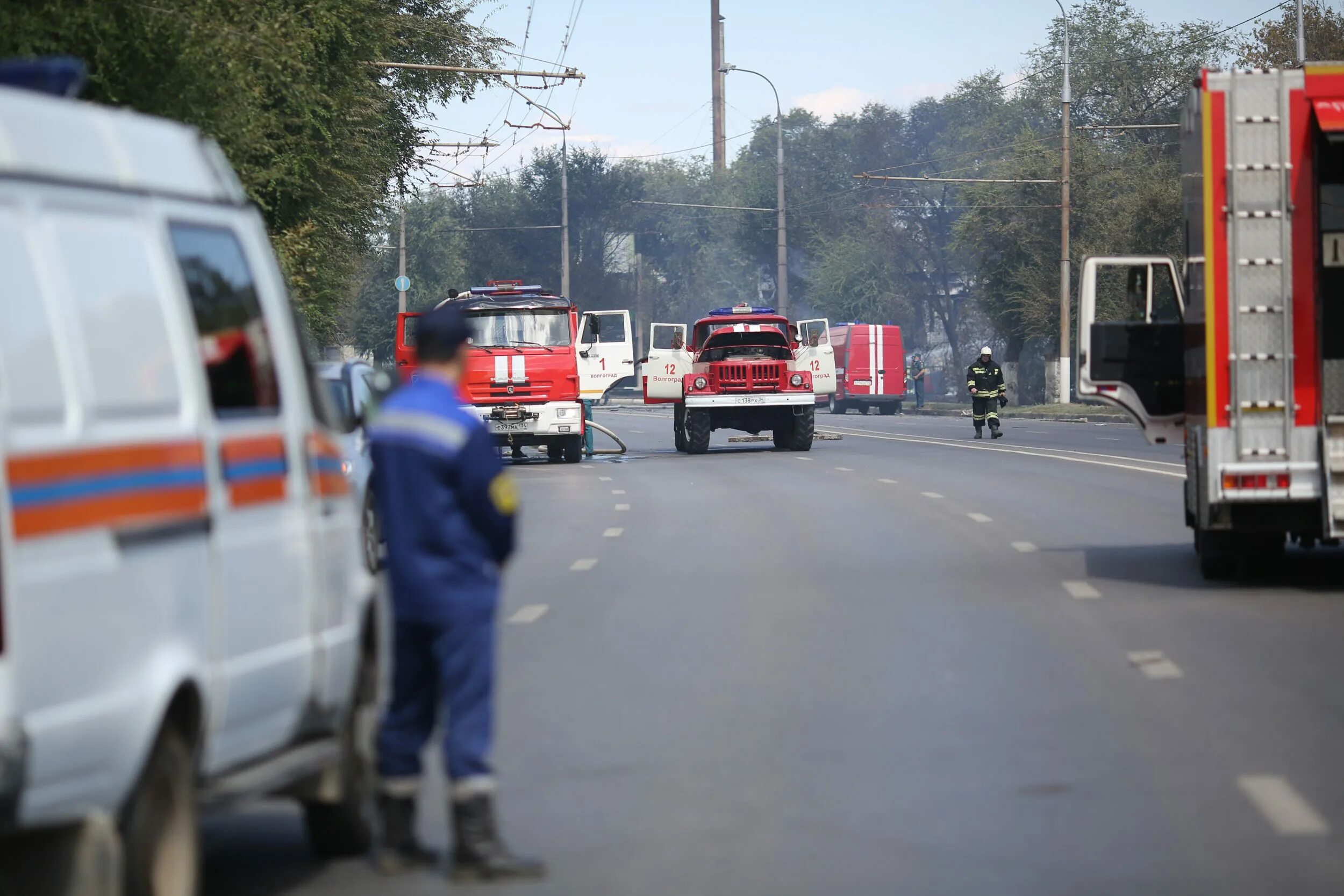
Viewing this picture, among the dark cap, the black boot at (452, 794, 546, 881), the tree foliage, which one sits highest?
the tree foliage

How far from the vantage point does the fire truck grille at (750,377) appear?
122 ft

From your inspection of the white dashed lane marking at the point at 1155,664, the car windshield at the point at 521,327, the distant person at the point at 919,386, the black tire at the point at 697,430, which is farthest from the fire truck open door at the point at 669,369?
the distant person at the point at 919,386

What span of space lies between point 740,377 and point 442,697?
31.0 meters

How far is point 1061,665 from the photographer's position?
1050 cm

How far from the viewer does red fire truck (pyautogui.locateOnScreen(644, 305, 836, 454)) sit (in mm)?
37219

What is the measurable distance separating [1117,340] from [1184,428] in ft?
2.55

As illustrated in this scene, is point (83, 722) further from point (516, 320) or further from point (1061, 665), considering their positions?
point (516, 320)

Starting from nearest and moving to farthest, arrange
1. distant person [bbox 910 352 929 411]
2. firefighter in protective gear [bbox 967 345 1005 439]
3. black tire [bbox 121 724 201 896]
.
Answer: black tire [bbox 121 724 201 896] → firefighter in protective gear [bbox 967 345 1005 439] → distant person [bbox 910 352 929 411]

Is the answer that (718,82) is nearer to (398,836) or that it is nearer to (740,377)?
(740,377)

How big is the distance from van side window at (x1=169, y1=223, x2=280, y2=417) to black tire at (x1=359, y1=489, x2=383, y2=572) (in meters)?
9.62

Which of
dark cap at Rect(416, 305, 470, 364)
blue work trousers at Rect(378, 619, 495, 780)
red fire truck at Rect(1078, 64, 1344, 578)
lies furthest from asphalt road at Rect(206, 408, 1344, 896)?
dark cap at Rect(416, 305, 470, 364)

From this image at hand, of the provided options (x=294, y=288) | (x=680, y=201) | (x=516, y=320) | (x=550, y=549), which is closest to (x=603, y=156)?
(x=680, y=201)

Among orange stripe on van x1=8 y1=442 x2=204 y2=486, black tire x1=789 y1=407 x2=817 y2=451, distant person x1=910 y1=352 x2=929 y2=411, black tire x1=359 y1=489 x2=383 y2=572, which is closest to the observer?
orange stripe on van x1=8 y1=442 x2=204 y2=486

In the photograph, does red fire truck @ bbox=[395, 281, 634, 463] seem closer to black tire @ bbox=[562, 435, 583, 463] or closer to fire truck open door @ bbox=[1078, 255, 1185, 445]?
black tire @ bbox=[562, 435, 583, 463]
